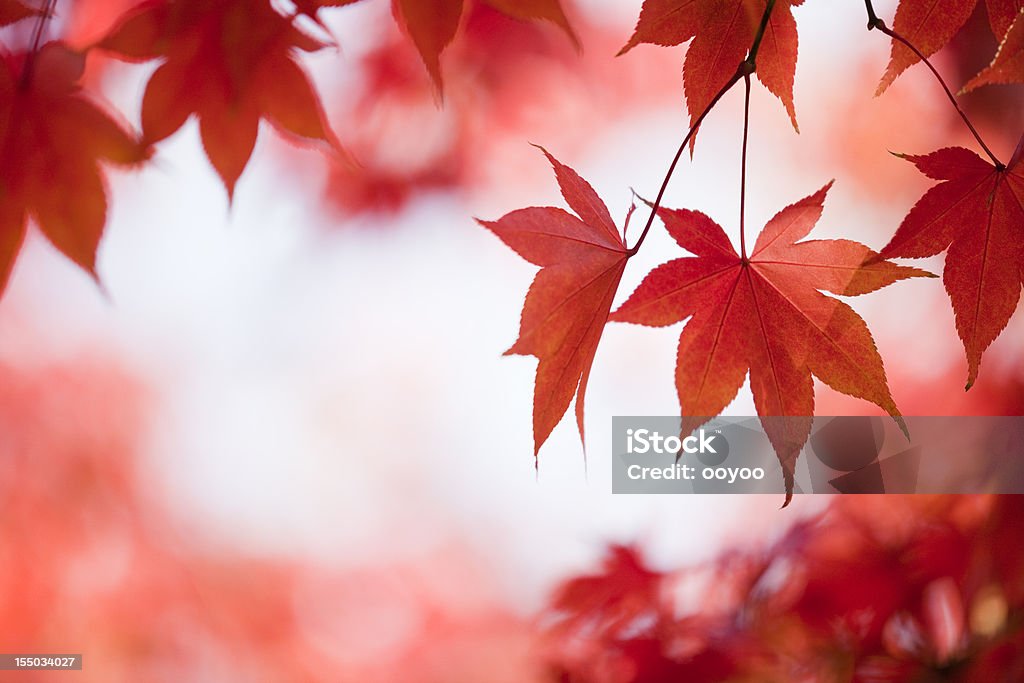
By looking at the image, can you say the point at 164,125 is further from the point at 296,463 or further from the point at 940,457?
the point at 940,457

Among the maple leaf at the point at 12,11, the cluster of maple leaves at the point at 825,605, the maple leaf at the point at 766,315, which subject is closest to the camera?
the maple leaf at the point at 766,315

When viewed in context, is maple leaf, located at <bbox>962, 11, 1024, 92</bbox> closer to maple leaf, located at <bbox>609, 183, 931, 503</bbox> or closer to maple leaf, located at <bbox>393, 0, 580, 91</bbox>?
maple leaf, located at <bbox>609, 183, 931, 503</bbox>

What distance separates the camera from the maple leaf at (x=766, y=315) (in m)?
0.30

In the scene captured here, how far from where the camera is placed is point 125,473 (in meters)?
0.94

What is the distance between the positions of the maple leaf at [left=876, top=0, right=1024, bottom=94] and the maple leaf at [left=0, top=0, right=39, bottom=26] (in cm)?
56

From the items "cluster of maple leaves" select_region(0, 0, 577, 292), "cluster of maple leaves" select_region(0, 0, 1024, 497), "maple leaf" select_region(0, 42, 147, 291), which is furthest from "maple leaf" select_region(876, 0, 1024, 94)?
"maple leaf" select_region(0, 42, 147, 291)

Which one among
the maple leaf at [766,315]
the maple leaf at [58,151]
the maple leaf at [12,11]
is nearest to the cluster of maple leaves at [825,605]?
the maple leaf at [766,315]

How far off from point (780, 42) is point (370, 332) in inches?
29.4

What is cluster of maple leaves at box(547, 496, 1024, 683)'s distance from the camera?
0.85m

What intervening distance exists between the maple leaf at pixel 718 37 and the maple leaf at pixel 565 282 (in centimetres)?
9

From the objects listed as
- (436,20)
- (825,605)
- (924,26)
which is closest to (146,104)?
(436,20)

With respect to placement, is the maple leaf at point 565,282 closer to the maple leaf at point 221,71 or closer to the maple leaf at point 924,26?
the maple leaf at point 924,26

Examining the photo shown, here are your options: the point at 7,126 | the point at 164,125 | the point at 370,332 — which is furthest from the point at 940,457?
the point at 7,126

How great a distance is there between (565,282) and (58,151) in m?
0.46
